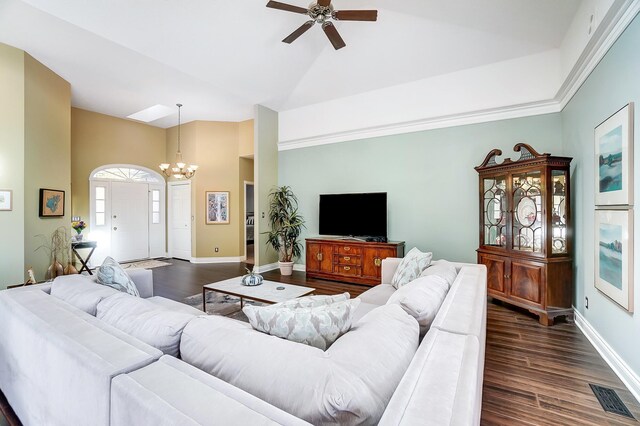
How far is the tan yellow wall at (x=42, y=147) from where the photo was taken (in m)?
4.15

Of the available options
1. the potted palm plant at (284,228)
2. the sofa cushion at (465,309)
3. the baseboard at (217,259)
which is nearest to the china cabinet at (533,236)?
the sofa cushion at (465,309)

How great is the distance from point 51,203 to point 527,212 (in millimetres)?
6879

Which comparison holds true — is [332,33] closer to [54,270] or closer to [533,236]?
[533,236]

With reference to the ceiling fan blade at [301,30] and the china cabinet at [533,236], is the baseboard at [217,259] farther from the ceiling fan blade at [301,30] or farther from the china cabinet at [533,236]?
the china cabinet at [533,236]

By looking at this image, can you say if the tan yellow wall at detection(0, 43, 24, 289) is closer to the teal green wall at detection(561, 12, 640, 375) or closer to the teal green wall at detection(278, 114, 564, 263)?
the teal green wall at detection(278, 114, 564, 263)

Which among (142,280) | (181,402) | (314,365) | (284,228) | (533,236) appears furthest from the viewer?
(284,228)

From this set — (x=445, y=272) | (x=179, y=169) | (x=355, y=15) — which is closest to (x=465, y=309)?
(x=445, y=272)

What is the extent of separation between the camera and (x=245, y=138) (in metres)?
7.20

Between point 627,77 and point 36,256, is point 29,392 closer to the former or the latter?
point 36,256

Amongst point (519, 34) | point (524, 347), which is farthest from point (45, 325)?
point (519, 34)

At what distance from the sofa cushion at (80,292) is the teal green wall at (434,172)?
4247mm

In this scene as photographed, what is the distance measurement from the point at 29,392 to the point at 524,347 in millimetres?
3626

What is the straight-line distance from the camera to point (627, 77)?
2197 millimetres

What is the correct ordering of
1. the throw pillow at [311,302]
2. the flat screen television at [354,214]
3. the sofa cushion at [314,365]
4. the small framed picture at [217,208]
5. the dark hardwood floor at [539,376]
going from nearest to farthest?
1. the sofa cushion at [314,365]
2. the throw pillow at [311,302]
3. the dark hardwood floor at [539,376]
4. the flat screen television at [354,214]
5. the small framed picture at [217,208]
